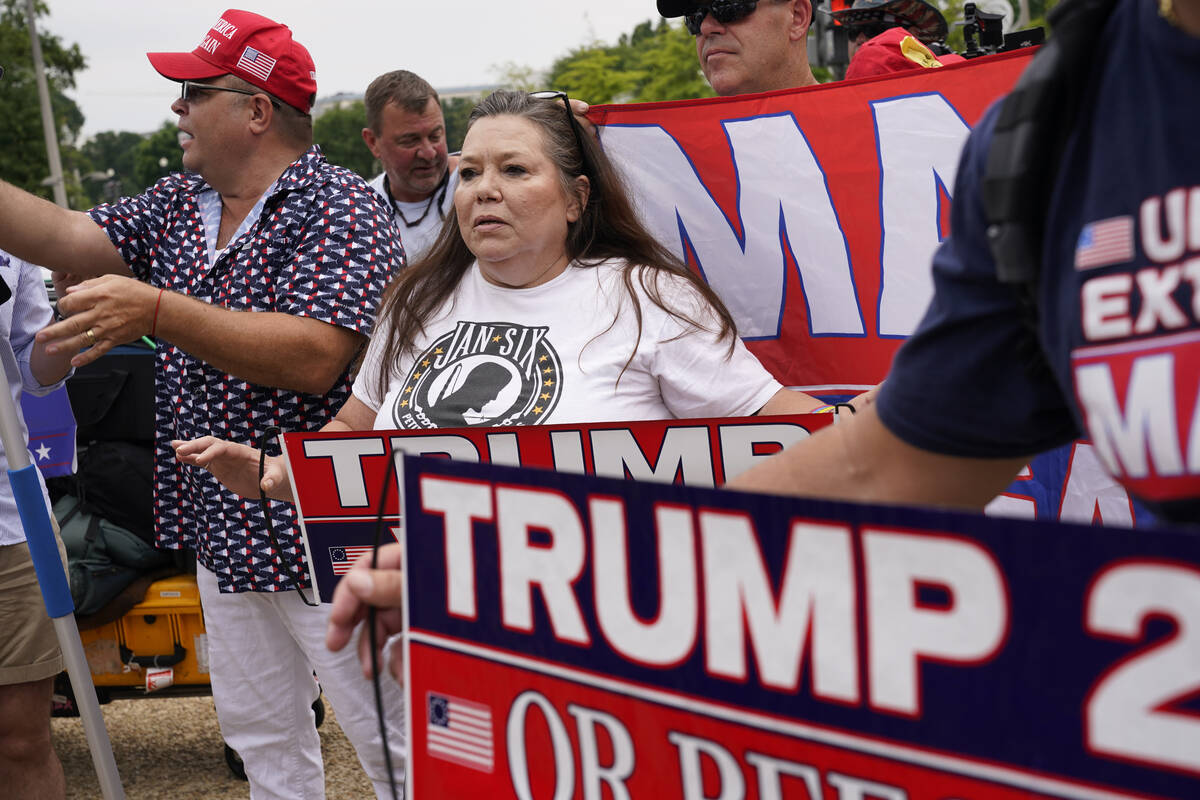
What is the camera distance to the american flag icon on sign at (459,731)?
4.57ft

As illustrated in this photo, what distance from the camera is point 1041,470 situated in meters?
2.69

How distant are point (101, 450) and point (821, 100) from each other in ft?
9.82

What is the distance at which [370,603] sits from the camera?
1.41 m

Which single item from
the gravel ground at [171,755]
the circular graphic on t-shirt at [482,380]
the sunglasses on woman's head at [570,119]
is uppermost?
the sunglasses on woman's head at [570,119]

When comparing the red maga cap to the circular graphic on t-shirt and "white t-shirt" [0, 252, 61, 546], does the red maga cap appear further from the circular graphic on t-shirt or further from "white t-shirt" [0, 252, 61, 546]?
the circular graphic on t-shirt

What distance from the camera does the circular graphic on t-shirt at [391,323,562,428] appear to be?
2.44 metres

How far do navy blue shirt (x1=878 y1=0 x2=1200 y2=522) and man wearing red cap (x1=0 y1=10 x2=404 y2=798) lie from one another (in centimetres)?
207

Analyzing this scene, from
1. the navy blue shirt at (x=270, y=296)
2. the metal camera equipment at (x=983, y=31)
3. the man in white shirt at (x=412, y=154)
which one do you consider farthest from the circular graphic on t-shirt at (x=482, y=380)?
the metal camera equipment at (x=983, y=31)

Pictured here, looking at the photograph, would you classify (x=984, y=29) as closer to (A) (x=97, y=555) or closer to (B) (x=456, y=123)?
(A) (x=97, y=555)

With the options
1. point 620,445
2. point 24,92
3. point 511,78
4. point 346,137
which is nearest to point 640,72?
point 511,78

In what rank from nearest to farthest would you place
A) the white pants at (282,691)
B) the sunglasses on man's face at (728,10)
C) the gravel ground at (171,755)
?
the white pants at (282,691), the sunglasses on man's face at (728,10), the gravel ground at (171,755)

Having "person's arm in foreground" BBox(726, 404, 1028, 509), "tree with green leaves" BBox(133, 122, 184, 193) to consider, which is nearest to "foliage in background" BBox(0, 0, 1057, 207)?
"tree with green leaves" BBox(133, 122, 184, 193)

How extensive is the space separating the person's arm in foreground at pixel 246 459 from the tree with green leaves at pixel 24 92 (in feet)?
Answer: 112

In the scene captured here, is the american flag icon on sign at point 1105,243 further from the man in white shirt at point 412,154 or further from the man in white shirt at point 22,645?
the man in white shirt at point 412,154
